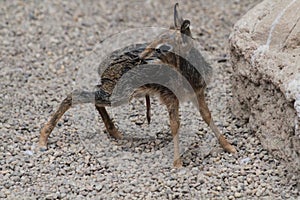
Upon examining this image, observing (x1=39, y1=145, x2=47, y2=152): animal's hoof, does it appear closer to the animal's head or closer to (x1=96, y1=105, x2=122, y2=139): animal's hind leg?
(x1=96, y1=105, x2=122, y2=139): animal's hind leg

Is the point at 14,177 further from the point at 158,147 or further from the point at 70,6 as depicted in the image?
the point at 70,6

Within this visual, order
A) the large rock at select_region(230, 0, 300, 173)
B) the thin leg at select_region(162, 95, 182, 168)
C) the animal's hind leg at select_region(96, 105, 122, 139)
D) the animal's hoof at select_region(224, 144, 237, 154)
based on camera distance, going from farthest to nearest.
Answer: the animal's hind leg at select_region(96, 105, 122, 139), the animal's hoof at select_region(224, 144, 237, 154), the thin leg at select_region(162, 95, 182, 168), the large rock at select_region(230, 0, 300, 173)

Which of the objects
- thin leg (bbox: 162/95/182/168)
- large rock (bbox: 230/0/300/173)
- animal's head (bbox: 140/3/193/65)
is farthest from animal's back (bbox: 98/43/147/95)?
large rock (bbox: 230/0/300/173)

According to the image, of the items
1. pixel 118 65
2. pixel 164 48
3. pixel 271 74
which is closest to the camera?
pixel 164 48

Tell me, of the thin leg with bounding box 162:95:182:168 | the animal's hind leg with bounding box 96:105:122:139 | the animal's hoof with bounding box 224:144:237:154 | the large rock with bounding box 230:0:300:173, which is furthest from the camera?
the animal's hind leg with bounding box 96:105:122:139

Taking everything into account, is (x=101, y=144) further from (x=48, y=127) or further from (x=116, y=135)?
(x=48, y=127)

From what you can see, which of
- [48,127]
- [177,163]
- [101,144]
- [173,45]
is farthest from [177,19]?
[48,127]

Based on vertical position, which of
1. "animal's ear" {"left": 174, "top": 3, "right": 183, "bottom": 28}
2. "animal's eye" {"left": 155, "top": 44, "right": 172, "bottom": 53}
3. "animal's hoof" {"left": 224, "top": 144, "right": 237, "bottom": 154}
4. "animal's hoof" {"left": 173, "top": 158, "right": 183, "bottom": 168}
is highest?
"animal's ear" {"left": 174, "top": 3, "right": 183, "bottom": 28}
